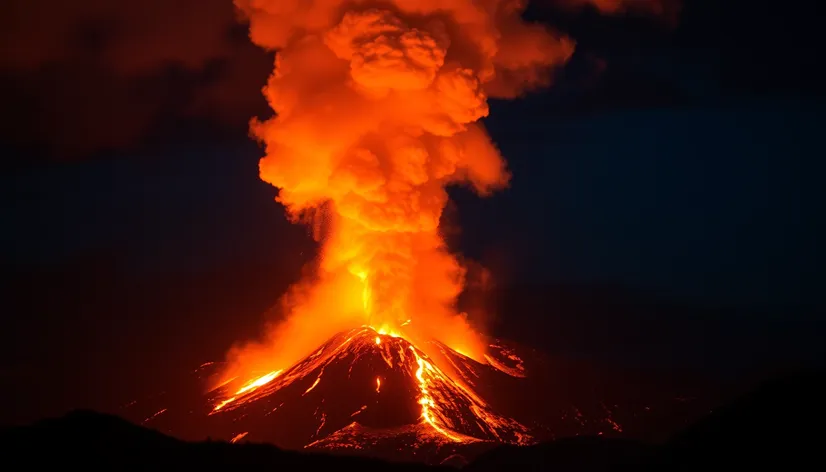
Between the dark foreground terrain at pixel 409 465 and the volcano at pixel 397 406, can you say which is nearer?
the dark foreground terrain at pixel 409 465

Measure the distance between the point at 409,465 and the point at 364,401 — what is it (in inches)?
1265

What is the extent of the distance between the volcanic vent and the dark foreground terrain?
999 inches

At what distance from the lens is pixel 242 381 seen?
228 ft

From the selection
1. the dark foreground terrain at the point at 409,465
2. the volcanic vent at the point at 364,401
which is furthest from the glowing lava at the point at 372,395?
the dark foreground terrain at the point at 409,465

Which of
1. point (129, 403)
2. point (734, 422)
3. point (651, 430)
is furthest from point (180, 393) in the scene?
point (734, 422)

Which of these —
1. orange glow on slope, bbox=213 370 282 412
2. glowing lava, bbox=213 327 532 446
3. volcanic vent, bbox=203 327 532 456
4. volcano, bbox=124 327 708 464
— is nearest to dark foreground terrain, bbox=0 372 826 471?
volcano, bbox=124 327 708 464

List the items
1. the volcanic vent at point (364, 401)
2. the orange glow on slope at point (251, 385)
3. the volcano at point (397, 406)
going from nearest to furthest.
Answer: the volcano at point (397, 406)
the volcanic vent at point (364, 401)
the orange glow on slope at point (251, 385)

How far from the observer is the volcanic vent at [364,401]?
56.9 meters

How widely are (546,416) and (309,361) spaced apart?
597 inches

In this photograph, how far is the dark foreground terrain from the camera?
2619 centimetres

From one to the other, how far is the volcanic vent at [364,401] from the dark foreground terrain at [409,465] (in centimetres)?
2537

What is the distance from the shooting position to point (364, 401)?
6091cm

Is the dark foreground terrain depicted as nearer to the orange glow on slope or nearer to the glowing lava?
the glowing lava

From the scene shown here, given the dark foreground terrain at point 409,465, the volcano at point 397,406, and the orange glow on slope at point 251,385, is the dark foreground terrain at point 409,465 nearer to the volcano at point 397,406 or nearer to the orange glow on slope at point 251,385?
the volcano at point 397,406
